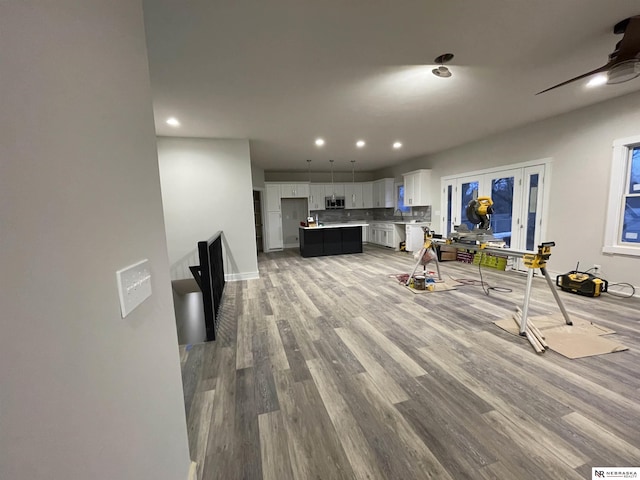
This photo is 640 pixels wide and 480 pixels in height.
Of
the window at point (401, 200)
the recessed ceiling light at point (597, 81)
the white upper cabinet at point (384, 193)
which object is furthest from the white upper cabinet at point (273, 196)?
the recessed ceiling light at point (597, 81)

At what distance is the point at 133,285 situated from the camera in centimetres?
79

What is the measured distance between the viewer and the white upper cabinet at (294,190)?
7.99 meters

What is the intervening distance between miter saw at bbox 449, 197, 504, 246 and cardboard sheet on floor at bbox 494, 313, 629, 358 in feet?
2.98

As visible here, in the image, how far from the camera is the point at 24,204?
419 mm

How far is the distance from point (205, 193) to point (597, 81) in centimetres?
546

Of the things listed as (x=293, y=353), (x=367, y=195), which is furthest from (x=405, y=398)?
(x=367, y=195)

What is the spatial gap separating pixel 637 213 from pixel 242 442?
5.14m

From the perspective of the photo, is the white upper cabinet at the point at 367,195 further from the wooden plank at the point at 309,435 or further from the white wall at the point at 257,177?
the wooden plank at the point at 309,435

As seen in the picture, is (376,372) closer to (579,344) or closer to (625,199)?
(579,344)

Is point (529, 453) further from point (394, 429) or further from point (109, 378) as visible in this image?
point (109, 378)

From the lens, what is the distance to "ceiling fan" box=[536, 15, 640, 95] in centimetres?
191

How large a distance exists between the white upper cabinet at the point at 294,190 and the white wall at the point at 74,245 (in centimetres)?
707

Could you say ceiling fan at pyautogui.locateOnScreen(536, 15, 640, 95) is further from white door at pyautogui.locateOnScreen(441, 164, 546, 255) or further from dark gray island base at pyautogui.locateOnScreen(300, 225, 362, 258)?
dark gray island base at pyautogui.locateOnScreen(300, 225, 362, 258)

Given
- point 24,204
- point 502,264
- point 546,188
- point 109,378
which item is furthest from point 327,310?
point 546,188
